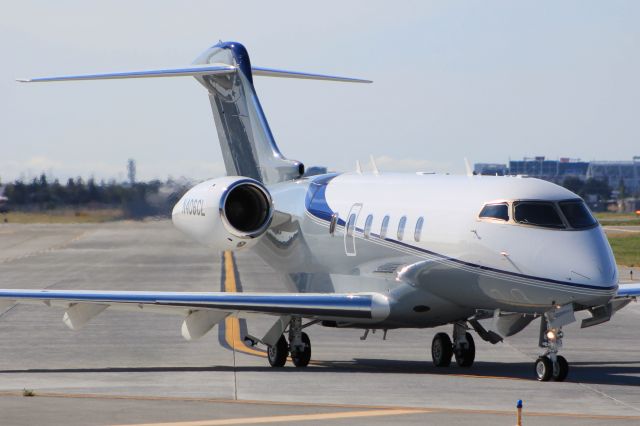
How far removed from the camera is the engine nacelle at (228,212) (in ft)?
73.6

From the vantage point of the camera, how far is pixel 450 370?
21.7m

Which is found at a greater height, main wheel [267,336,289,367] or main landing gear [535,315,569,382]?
main landing gear [535,315,569,382]

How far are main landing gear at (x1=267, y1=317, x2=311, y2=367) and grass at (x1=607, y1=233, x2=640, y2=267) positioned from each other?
3309 cm

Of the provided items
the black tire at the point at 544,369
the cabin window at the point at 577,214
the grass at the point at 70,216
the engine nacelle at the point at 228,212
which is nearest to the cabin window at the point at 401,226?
the engine nacelle at the point at 228,212

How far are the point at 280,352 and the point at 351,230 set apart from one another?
2.49m

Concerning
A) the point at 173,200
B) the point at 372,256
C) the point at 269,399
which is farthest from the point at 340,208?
the point at 173,200

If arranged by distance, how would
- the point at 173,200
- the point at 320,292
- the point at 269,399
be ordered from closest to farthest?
the point at 269,399 < the point at 320,292 < the point at 173,200

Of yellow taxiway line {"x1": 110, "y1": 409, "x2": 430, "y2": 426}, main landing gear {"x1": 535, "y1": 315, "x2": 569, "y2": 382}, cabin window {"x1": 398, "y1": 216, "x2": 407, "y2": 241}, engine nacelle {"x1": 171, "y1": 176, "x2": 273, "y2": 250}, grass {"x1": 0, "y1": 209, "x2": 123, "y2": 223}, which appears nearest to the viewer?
yellow taxiway line {"x1": 110, "y1": 409, "x2": 430, "y2": 426}

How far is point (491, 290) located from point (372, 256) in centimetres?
308

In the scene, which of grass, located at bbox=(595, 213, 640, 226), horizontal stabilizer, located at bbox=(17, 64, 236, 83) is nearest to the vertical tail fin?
horizontal stabilizer, located at bbox=(17, 64, 236, 83)

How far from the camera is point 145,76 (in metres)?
26.5

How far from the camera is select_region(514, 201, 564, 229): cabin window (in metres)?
19.4

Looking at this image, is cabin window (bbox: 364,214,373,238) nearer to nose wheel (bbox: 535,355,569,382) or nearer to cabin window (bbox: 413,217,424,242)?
cabin window (bbox: 413,217,424,242)

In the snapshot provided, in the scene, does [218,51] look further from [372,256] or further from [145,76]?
[372,256]
